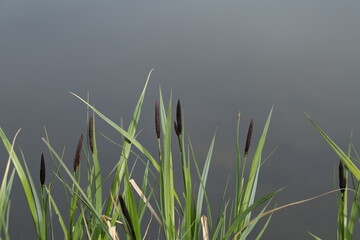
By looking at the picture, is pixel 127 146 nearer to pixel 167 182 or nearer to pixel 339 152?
pixel 167 182

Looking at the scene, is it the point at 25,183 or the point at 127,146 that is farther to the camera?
the point at 127,146

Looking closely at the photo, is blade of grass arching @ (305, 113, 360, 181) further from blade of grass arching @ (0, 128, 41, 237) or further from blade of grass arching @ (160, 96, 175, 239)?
blade of grass arching @ (0, 128, 41, 237)

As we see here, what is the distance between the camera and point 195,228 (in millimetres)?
1365

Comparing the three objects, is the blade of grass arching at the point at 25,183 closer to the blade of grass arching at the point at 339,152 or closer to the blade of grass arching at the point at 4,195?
the blade of grass arching at the point at 4,195

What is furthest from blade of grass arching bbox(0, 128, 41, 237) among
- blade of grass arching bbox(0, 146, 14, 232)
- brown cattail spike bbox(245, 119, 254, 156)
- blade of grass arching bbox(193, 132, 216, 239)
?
brown cattail spike bbox(245, 119, 254, 156)

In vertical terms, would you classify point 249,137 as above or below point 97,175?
above

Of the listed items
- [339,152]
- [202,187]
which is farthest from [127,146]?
[339,152]

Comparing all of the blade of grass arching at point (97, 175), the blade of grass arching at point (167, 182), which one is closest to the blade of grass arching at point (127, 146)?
the blade of grass arching at point (97, 175)

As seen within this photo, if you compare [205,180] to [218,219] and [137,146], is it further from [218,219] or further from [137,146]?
[137,146]

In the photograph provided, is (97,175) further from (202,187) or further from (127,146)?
(202,187)

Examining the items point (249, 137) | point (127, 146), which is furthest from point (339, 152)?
point (127, 146)

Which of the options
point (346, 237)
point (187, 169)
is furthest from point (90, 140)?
point (346, 237)

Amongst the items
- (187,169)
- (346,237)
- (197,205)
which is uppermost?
(187,169)

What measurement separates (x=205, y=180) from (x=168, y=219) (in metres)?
0.18
